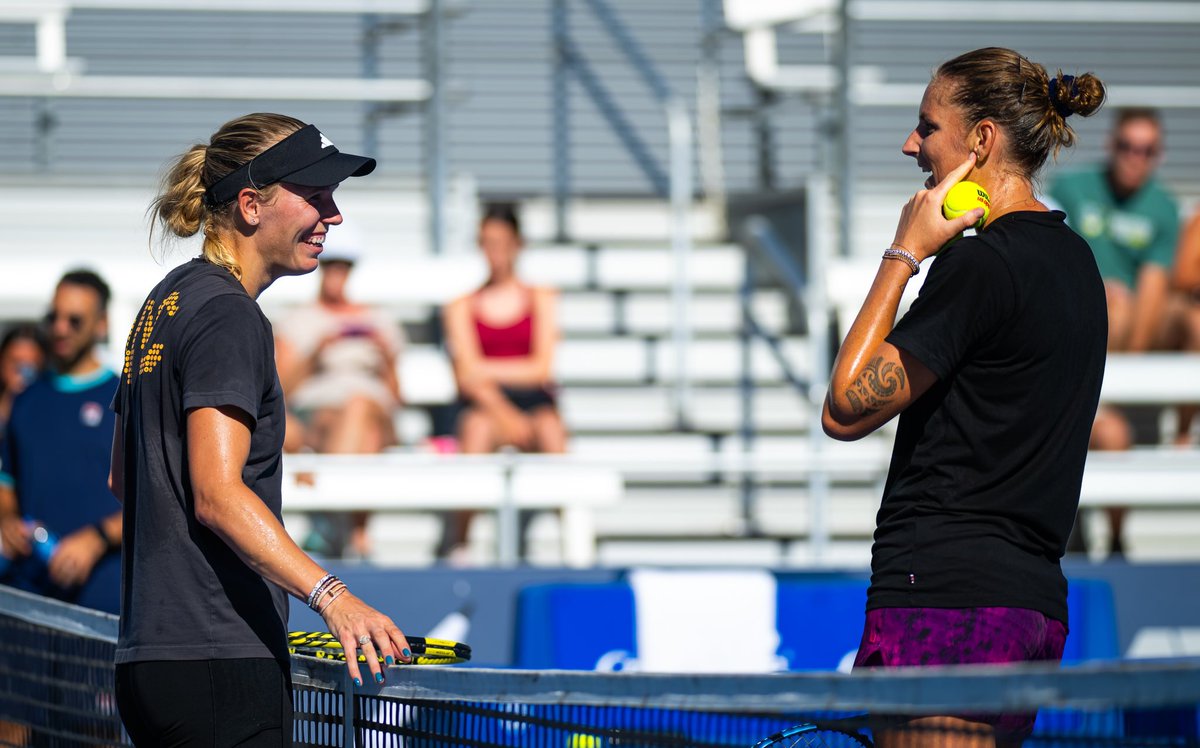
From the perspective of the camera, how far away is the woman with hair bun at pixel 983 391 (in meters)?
2.61

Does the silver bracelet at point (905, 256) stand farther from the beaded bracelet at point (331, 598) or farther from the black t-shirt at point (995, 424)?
the beaded bracelet at point (331, 598)

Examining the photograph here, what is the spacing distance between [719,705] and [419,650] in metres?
0.74

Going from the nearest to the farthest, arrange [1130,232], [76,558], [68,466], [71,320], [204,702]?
[204,702], [76,558], [68,466], [71,320], [1130,232]

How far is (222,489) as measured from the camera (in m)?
2.54

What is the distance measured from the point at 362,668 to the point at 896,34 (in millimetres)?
9658

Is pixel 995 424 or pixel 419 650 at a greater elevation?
pixel 995 424

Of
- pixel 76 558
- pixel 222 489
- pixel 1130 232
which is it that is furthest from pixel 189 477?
pixel 1130 232

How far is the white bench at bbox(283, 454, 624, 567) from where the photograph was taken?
23.1ft

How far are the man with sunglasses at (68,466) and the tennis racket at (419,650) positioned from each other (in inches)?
123

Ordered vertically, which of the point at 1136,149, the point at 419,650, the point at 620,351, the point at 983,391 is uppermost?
the point at 1136,149

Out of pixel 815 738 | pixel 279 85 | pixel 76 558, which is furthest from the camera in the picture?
pixel 279 85

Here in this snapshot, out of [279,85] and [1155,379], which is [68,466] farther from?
[1155,379]

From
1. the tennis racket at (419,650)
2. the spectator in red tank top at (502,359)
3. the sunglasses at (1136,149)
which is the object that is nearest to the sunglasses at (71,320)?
the spectator in red tank top at (502,359)

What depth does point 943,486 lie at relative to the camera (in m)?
2.67
